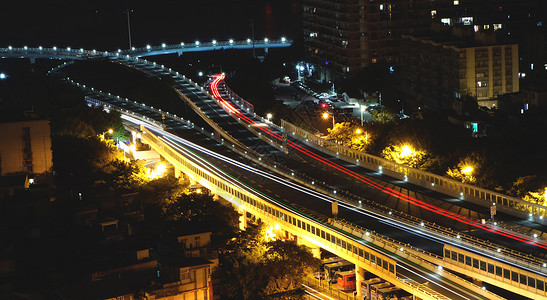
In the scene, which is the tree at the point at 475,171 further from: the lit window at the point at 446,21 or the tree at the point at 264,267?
the lit window at the point at 446,21

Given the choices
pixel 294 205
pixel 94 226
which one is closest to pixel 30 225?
pixel 94 226

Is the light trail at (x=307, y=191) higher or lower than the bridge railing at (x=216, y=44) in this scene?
lower

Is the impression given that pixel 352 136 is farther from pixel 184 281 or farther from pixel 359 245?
pixel 184 281

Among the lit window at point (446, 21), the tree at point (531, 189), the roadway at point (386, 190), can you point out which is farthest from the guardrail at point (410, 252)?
the lit window at point (446, 21)

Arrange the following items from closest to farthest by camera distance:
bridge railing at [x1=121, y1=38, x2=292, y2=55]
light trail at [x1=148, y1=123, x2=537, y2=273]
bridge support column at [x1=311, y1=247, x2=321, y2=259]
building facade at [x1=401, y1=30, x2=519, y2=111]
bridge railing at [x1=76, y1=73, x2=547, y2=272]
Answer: bridge railing at [x1=76, y1=73, x2=547, y2=272], light trail at [x1=148, y1=123, x2=537, y2=273], bridge support column at [x1=311, y1=247, x2=321, y2=259], building facade at [x1=401, y1=30, x2=519, y2=111], bridge railing at [x1=121, y1=38, x2=292, y2=55]

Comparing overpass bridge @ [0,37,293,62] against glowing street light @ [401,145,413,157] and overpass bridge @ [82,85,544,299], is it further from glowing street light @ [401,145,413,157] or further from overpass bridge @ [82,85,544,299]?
overpass bridge @ [82,85,544,299]

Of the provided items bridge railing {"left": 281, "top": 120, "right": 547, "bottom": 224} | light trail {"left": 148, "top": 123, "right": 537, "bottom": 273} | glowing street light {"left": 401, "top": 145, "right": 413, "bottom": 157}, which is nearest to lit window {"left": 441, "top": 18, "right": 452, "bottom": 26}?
bridge railing {"left": 281, "top": 120, "right": 547, "bottom": 224}
